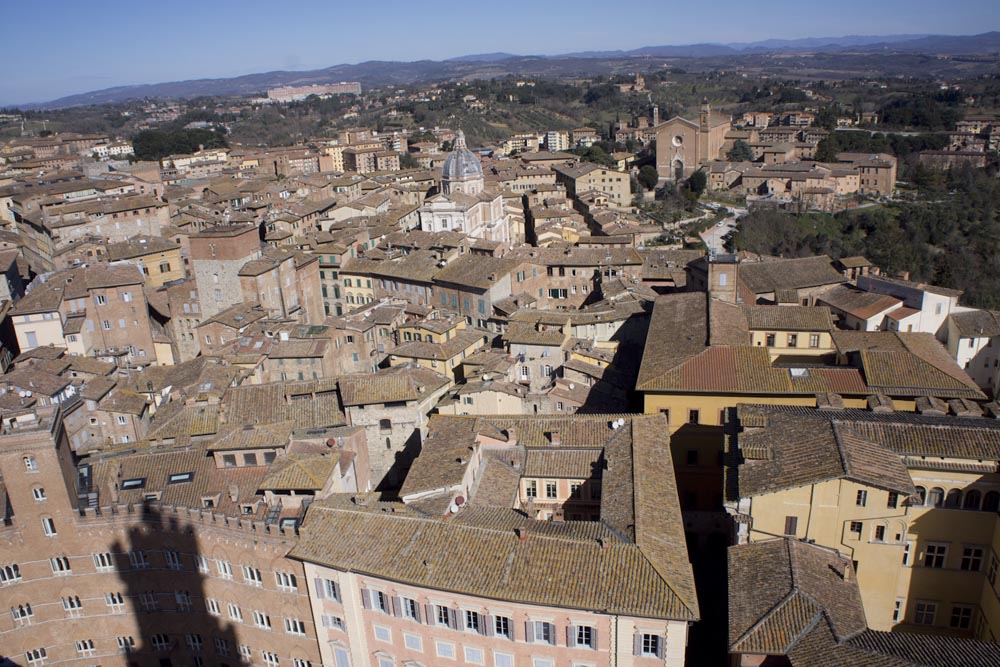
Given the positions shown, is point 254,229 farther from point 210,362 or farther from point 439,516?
point 439,516

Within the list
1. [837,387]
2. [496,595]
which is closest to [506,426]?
[496,595]

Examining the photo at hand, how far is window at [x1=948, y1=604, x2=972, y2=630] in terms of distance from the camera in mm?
24156

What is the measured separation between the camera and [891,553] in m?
23.7

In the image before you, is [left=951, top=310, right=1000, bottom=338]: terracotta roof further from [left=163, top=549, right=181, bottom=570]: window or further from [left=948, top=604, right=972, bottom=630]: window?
[left=163, top=549, right=181, bottom=570]: window

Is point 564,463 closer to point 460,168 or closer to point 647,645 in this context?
point 647,645

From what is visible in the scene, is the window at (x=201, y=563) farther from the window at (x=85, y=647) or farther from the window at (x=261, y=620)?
the window at (x=85, y=647)

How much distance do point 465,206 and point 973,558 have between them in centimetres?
5242

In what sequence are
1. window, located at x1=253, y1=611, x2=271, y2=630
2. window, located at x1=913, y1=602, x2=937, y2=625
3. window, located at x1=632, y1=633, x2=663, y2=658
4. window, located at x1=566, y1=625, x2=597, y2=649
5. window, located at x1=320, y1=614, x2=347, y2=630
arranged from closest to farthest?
window, located at x1=632, y1=633, x2=663, y2=658
window, located at x1=566, y1=625, x2=597, y2=649
window, located at x1=913, y1=602, x2=937, y2=625
window, located at x1=320, y1=614, x2=347, y2=630
window, located at x1=253, y1=611, x2=271, y2=630

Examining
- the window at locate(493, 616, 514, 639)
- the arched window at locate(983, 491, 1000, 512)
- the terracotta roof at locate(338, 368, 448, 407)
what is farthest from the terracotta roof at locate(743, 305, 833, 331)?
the window at locate(493, 616, 514, 639)

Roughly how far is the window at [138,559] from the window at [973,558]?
92.1 feet

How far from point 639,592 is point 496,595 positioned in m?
4.09

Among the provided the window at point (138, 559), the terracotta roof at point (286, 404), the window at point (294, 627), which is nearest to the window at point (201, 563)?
the window at point (138, 559)

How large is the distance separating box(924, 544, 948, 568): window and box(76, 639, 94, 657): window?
3020 centimetres

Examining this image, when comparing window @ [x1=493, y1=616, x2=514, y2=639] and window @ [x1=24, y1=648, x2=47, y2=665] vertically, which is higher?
window @ [x1=493, y1=616, x2=514, y2=639]
